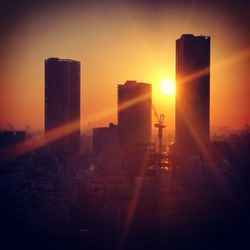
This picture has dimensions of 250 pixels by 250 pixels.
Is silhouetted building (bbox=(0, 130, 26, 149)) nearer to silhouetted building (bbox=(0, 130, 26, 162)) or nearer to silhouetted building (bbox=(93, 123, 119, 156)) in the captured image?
silhouetted building (bbox=(0, 130, 26, 162))

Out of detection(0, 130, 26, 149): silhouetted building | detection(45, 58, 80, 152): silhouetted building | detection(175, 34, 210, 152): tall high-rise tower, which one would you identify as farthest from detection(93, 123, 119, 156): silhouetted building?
detection(0, 130, 26, 149): silhouetted building

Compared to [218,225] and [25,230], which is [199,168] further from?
[25,230]

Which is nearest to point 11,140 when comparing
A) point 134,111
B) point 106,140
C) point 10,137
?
point 10,137

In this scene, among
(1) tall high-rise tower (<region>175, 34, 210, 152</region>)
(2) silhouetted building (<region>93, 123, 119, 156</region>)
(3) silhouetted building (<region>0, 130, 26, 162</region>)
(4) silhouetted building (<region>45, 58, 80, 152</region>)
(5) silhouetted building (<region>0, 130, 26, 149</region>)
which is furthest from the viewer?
(4) silhouetted building (<region>45, 58, 80, 152</region>)

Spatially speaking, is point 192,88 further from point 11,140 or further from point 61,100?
point 11,140

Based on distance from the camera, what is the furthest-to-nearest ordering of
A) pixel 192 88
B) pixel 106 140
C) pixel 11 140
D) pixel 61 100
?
1. pixel 61 100
2. pixel 106 140
3. pixel 192 88
4. pixel 11 140

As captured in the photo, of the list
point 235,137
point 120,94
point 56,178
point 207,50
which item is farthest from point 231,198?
point 120,94

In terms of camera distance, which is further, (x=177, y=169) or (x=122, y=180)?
(x=177, y=169)
